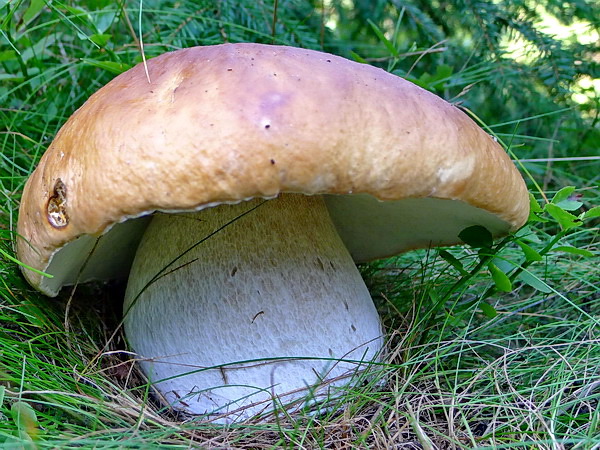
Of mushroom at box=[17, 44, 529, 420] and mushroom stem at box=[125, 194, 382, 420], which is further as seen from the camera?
mushroom stem at box=[125, 194, 382, 420]

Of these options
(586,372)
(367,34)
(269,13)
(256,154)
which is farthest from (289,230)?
(367,34)

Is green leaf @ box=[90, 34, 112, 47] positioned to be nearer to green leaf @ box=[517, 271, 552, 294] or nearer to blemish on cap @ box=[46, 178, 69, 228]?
blemish on cap @ box=[46, 178, 69, 228]

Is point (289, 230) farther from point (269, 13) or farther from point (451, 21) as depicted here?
point (451, 21)

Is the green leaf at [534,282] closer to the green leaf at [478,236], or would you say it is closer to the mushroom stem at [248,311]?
the green leaf at [478,236]

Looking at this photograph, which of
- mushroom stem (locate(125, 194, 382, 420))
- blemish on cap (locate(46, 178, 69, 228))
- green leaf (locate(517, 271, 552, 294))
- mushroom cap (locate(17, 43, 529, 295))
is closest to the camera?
mushroom cap (locate(17, 43, 529, 295))

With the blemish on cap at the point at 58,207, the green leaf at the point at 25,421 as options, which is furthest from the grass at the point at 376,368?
the blemish on cap at the point at 58,207

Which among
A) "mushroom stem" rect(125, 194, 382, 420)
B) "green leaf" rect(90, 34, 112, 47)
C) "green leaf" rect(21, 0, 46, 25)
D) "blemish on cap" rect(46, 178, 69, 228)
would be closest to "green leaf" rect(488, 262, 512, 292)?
"mushroom stem" rect(125, 194, 382, 420)
